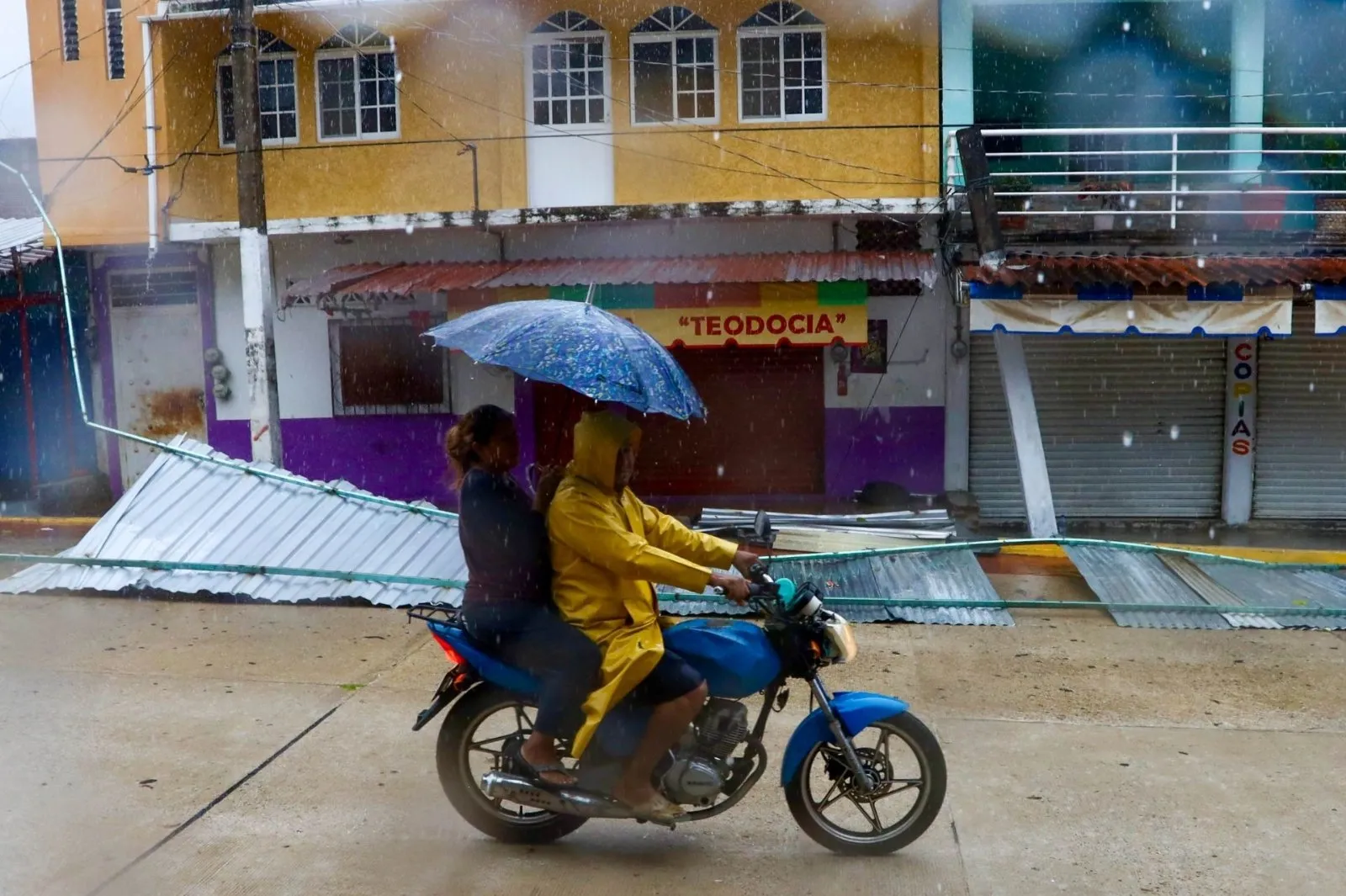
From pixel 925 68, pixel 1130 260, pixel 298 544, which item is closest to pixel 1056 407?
pixel 1130 260

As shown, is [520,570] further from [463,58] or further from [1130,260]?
[463,58]

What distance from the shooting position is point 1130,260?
1125cm

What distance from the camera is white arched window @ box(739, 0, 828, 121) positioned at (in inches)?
488

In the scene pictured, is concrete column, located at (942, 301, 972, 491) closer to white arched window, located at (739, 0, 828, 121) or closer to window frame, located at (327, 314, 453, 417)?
white arched window, located at (739, 0, 828, 121)

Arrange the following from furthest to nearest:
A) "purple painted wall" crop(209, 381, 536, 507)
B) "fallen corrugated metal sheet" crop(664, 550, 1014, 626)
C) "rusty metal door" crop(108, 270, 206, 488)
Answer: "rusty metal door" crop(108, 270, 206, 488) < "purple painted wall" crop(209, 381, 536, 507) < "fallen corrugated metal sheet" crop(664, 550, 1014, 626)

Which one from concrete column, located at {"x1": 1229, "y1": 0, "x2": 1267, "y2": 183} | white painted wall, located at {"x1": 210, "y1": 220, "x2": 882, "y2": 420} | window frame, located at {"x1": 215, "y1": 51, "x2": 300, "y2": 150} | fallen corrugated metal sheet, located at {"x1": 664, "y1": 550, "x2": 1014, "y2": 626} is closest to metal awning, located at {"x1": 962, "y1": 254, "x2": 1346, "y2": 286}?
concrete column, located at {"x1": 1229, "y1": 0, "x2": 1267, "y2": 183}

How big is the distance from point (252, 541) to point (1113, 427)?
8.83 m

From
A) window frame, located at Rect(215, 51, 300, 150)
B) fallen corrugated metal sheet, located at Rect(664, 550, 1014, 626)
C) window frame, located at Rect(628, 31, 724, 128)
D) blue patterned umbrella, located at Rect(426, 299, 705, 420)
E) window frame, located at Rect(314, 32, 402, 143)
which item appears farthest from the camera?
window frame, located at Rect(215, 51, 300, 150)

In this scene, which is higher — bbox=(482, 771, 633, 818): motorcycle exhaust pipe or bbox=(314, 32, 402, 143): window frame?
bbox=(314, 32, 402, 143): window frame

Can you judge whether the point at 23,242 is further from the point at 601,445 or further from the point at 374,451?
A: the point at 601,445

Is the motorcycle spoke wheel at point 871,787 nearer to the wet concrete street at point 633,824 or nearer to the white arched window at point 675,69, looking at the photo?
the wet concrete street at point 633,824

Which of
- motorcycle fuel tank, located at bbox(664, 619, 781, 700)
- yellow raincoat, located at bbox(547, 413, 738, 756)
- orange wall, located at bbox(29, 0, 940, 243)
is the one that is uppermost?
orange wall, located at bbox(29, 0, 940, 243)

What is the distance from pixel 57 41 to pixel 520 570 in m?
12.5

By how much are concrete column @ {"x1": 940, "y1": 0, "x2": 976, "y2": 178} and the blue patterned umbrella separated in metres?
8.64
